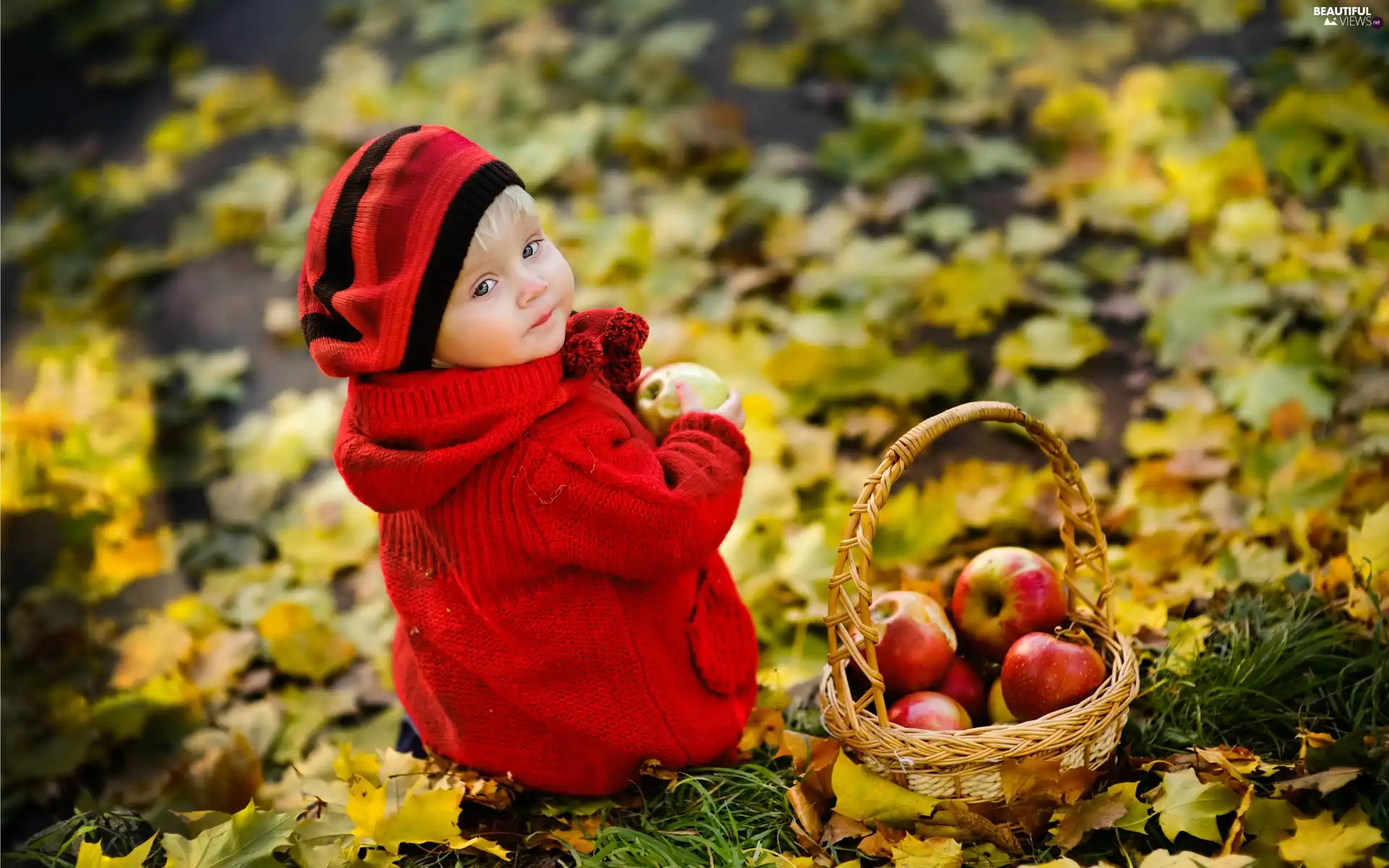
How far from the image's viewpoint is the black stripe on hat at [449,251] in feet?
6.16

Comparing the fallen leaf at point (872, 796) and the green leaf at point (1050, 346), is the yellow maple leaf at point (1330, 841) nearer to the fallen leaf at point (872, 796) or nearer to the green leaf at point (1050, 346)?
the fallen leaf at point (872, 796)

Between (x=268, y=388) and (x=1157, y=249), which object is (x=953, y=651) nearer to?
(x=1157, y=249)

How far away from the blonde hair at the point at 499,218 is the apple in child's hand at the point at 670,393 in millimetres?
424

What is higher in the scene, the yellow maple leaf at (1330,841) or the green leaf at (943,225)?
the green leaf at (943,225)

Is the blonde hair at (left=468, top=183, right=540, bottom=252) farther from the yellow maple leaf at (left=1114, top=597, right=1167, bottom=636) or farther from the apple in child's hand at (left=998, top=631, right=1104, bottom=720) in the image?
the yellow maple leaf at (left=1114, top=597, right=1167, bottom=636)

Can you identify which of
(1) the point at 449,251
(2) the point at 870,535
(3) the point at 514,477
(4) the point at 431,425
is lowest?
(2) the point at 870,535

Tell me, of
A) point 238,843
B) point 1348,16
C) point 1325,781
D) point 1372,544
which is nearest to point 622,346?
point 238,843

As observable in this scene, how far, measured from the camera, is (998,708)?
2221mm

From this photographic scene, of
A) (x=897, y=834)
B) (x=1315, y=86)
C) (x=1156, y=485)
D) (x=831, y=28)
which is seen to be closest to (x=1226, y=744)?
(x=897, y=834)

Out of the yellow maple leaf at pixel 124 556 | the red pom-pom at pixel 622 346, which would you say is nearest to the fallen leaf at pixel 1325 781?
the red pom-pom at pixel 622 346

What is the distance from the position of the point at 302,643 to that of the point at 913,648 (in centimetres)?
164

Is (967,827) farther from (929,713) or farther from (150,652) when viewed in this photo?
(150,652)

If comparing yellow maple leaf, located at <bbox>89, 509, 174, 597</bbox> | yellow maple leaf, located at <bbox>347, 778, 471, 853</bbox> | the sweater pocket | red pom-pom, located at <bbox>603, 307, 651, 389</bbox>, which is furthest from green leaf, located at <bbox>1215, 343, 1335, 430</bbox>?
yellow maple leaf, located at <bbox>89, 509, 174, 597</bbox>

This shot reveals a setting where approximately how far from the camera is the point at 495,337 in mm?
1943
